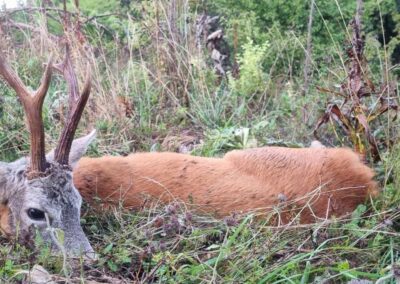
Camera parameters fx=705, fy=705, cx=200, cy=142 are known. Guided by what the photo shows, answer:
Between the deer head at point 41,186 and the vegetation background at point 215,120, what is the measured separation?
0.60ft

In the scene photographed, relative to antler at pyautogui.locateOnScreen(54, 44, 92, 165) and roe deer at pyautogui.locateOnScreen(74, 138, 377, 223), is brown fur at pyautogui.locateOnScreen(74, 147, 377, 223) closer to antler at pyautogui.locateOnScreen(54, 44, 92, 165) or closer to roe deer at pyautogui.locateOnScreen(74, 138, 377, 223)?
roe deer at pyautogui.locateOnScreen(74, 138, 377, 223)

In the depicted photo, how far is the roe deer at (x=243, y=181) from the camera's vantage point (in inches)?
171

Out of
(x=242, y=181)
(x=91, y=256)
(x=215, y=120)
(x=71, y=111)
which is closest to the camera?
(x=91, y=256)

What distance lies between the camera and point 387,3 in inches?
440

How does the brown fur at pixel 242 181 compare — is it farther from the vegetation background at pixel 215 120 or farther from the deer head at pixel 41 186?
the deer head at pixel 41 186

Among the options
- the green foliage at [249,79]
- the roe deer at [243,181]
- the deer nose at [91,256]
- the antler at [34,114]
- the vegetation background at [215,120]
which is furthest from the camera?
the green foliage at [249,79]

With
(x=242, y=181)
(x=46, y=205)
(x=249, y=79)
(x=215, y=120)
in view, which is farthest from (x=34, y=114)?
(x=249, y=79)

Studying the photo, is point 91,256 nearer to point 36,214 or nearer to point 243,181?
point 36,214

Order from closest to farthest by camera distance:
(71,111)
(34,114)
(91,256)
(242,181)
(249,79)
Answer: (91,256) → (34,114) → (71,111) → (242,181) → (249,79)

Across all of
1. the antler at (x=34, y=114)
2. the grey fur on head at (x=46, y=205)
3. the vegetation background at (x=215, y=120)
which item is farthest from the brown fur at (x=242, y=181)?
the antler at (x=34, y=114)

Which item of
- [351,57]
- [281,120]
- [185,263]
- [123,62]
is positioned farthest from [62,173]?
[123,62]

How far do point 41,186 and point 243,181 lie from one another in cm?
132

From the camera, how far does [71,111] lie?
161 inches

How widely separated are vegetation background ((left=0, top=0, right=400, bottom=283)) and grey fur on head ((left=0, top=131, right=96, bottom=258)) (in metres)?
0.15
